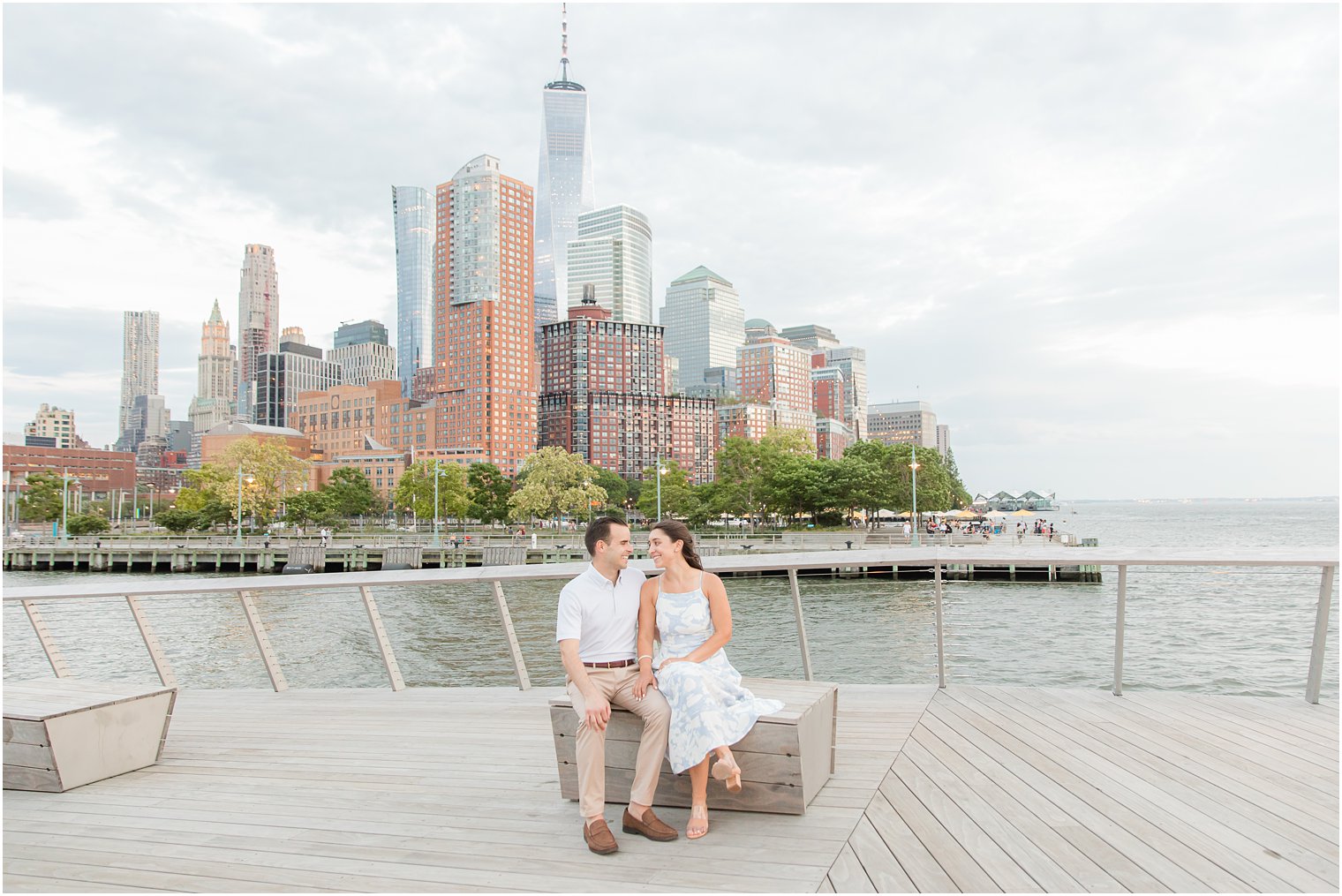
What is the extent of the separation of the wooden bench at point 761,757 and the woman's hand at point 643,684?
17 cm

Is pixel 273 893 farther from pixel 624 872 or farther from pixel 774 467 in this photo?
pixel 774 467

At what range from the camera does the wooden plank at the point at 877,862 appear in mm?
3119

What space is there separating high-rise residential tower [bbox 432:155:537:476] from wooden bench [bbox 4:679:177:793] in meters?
142

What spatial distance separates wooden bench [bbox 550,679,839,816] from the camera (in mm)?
3875

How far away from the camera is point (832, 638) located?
47.8 feet

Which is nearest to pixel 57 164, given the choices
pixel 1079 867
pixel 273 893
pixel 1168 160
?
pixel 273 893

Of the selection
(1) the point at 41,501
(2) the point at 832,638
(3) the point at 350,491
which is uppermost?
(3) the point at 350,491

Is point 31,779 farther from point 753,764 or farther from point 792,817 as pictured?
point 792,817

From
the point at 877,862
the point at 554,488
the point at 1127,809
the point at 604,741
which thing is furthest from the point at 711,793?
the point at 554,488

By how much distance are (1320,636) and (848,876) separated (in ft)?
16.5

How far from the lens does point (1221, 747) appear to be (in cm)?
506

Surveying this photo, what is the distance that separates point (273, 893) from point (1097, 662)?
1494cm

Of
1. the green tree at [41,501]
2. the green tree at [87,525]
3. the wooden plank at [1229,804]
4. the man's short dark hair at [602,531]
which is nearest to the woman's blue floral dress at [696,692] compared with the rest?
the man's short dark hair at [602,531]

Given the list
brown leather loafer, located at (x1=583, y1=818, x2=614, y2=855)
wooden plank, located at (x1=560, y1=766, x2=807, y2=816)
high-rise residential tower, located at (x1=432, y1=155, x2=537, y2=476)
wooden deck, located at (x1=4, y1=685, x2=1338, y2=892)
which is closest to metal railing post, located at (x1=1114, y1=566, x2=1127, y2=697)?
wooden deck, located at (x1=4, y1=685, x2=1338, y2=892)
